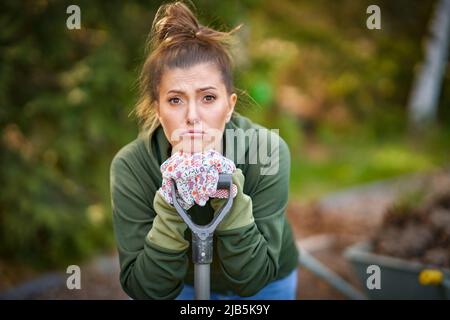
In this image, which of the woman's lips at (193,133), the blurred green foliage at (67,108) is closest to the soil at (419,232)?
the blurred green foliage at (67,108)

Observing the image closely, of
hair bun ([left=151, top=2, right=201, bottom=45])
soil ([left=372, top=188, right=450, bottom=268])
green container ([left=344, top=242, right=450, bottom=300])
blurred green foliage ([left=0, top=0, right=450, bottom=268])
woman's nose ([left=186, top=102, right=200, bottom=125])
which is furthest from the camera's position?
blurred green foliage ([left=0, top=0, right=450, bottom=268])

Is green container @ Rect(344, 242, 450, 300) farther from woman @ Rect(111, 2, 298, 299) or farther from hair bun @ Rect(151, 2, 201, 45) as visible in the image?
hair bun @ Rect(151, 2, 201, 45)

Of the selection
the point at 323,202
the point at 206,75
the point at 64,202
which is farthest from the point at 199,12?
the point at 323,202

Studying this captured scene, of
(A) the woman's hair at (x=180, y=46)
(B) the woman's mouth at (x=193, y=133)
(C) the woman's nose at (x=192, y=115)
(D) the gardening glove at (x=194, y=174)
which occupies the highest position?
(A) the woman's hair at (x=180, y=46)

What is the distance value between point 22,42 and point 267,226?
2640 mm

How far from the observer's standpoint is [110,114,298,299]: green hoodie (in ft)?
5.97

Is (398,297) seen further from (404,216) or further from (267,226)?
(267,226)

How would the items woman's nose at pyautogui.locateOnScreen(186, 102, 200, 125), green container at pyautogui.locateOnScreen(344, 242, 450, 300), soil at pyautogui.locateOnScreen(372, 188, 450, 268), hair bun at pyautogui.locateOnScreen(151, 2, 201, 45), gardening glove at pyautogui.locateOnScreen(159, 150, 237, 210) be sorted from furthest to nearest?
soil at pyautogui.locateOnScreen(372, 188, 450, 268) < green container at pyautogui.locateOnScreen(344, 242, 450, 300) < hair bun at pyautogui.locateOnScreen(151, 2, 201, 45) < woman's nose at pyautogui.locateOnScreen(186, 102, 200, 125) < gardening glove at pyautogui.locateOnScreen(159, 150, 237, 210)

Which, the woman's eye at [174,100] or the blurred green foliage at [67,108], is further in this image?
the blurred green foliage at [67,108]

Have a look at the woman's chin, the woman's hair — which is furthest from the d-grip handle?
the woman's hair

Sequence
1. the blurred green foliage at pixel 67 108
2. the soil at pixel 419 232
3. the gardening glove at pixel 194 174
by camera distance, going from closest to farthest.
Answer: the gardening glove at pixel 194 174 < the soil at pixel 419 232 < the blurred green foliage at pixel 67 108

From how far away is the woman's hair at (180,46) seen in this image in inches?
73.0

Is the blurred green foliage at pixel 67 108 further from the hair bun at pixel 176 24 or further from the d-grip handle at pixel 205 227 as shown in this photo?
the d-grip handle at pixel 205 227

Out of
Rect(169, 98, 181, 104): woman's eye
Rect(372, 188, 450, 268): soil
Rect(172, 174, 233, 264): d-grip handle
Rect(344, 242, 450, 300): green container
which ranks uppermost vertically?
Rect(169, 98, 181, 104): woman's eye
